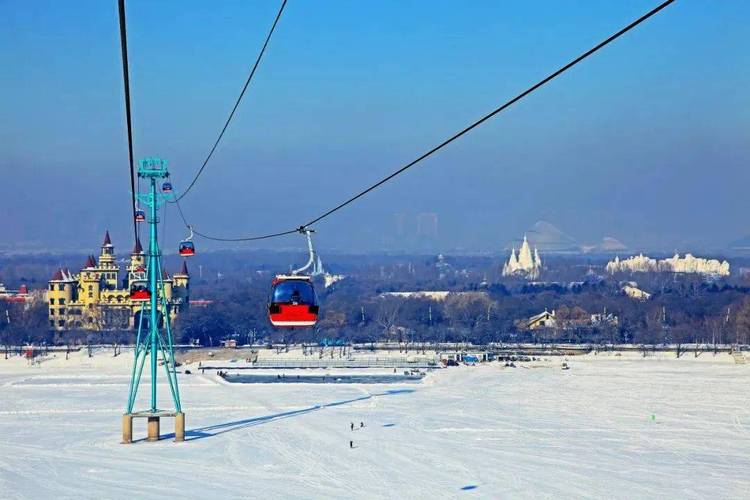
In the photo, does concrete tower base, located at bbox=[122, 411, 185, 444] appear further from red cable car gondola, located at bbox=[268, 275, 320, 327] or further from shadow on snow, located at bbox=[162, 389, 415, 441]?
red cable car gondola, located at bbox=[268, 275, 320, 327]

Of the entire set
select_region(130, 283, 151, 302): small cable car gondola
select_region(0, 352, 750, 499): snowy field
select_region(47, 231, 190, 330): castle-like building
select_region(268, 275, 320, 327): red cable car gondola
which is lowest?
select_region(0, 352, 750, 499): snowy field

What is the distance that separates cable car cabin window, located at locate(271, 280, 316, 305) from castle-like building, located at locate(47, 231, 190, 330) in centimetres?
6924

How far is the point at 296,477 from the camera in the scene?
29.5m

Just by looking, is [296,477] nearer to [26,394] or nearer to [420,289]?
[26,394]

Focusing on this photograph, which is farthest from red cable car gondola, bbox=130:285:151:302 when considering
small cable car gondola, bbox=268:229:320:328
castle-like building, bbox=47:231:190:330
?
castle-like building, bbox=47:231:190:330

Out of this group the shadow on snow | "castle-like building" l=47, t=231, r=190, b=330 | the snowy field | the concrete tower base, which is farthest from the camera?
"castle-like building" l=47, t=231, r=190, b=330

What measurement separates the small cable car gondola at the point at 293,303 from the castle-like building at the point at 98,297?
6926 centimetres

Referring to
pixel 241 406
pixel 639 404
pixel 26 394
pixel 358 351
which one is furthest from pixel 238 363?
pixel 639 404

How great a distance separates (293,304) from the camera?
72.2ft

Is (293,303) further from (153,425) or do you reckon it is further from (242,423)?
(242,423)

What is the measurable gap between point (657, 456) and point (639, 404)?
12.8 m

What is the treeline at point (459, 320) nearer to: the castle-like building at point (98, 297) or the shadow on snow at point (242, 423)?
the castle-like building at point (98, 297)

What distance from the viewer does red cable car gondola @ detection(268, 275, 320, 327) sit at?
2198 centimetres

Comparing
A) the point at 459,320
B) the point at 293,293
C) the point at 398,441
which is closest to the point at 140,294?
the point at 398,441
